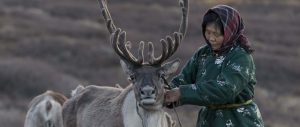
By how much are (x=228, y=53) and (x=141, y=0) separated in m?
43.4

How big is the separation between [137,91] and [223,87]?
82cm

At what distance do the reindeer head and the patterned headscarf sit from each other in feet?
2.11

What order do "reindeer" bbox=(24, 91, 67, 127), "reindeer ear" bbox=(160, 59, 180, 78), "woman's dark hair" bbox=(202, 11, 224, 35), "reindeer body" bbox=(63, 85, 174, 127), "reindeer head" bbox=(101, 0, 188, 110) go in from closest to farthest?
"woman's dark hair" bbox=(202, 11, 224, 35) < "reindeer head" bbox=(101, 0, 188, 110) < "reindeer ear" bbox=(160, 59, 180, 78) < "reindeer body" bbox=(63, 85, 174, 127) < "reindeer" bbox=(24, 91, 67, 127)

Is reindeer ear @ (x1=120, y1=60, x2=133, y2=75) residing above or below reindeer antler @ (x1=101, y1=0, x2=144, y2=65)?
below

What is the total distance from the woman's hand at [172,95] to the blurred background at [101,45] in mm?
10454

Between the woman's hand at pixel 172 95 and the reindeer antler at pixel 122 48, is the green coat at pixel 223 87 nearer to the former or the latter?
the woman's hand at pixel 172 95

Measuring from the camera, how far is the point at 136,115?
8.66 metres

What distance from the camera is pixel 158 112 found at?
8.20 meters

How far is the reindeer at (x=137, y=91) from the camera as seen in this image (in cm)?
800

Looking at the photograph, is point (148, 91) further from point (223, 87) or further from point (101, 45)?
point (101, 45)

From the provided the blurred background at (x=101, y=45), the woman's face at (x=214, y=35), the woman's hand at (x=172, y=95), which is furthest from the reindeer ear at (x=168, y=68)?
the blurred background at (x=101, y=45)

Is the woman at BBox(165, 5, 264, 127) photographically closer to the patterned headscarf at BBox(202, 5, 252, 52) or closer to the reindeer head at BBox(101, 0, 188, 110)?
the patterned headscarf at BBox(202, 5, 252, 52)

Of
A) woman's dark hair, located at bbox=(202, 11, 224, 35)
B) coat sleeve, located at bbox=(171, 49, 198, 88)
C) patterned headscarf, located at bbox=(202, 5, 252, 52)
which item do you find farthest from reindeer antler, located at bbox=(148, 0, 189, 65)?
patterned headscarf, located at bbox=(202, 5, 252, 52)

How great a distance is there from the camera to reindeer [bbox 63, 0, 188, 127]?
8000mm
